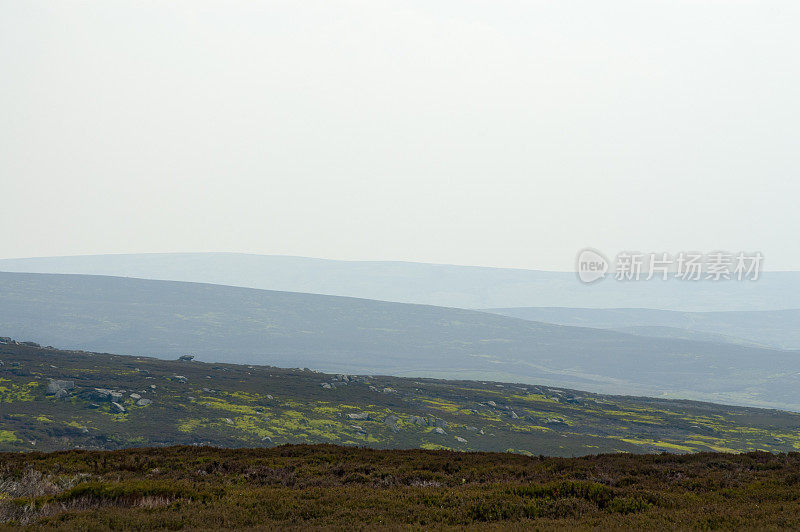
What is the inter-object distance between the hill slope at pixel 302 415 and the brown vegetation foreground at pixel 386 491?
30419mm

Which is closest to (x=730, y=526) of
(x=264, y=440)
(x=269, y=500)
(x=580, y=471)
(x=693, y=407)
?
(x=580, y=471)

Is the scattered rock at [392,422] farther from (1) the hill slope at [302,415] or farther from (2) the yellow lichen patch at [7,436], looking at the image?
(2) the yellow lichen patch at [7,436]

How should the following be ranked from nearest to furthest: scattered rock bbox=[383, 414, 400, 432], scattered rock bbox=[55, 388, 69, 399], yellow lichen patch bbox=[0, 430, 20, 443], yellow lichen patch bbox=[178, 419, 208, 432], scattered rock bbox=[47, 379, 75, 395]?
yellow lichen patch bbox=[0, 430, 20, 443]
yellow lichen patch bbox=[178, 419, 208, 432]
scattered rock bbox=[55, 388, 69, 399]
scattered rock bbox=[47, 379, 75, 395]
scattered rock bbox=[383, 414, 400, 432]

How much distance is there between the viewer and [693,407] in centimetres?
11731

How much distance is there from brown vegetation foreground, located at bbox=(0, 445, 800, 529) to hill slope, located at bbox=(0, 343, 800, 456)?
3042 centimetres

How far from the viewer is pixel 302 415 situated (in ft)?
230

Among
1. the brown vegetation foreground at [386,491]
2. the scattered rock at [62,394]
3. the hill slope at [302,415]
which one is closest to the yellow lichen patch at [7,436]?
the hill slope at [302,415]

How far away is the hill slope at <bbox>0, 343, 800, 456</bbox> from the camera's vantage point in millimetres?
57438

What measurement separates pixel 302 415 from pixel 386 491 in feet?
171

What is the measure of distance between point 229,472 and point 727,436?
83.1 meters

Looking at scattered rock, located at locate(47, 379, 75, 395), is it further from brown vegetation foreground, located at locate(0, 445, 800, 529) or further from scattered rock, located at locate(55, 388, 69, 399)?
brown vegetation foreground, located at locate(0, 445, 800, 529)

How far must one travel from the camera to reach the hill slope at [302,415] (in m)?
57.4

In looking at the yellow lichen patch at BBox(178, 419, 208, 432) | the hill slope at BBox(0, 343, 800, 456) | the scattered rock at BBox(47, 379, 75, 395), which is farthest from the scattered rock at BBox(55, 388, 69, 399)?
the yellow lichen patch at BBox(178, 419, 208, 432)

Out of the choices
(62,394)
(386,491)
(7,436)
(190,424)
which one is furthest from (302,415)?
(386,491)
